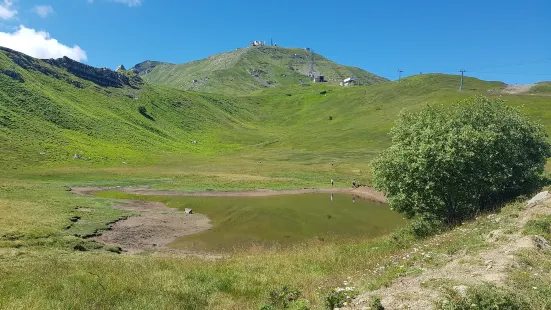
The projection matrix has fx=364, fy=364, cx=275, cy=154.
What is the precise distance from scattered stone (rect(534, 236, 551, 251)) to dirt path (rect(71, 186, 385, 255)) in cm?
2998

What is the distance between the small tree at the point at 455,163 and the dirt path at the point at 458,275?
10351 millimetres

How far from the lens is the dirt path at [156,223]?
3825 cm

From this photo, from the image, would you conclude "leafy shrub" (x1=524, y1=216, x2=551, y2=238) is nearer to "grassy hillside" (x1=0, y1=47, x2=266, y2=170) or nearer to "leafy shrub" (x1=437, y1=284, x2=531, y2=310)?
"leafy shrub" (x1=437, y1=284, x2=531, y2=310)

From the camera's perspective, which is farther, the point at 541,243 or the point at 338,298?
the point at 541,243

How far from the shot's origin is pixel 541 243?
54.8 feet

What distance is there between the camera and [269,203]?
61906 mm

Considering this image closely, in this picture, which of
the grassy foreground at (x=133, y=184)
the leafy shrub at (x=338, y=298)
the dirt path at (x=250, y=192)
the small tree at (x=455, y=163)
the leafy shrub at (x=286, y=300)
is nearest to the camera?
the leafy shrub at (x=338, y=298)

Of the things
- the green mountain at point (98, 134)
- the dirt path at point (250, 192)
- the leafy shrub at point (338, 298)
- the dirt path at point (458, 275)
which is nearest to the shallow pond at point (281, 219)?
the dirt path at point (250, 192)

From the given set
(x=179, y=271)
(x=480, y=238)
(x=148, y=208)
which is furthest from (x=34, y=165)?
(x=480, y=238)

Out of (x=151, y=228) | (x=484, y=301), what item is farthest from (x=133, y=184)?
(x=484, y=301)

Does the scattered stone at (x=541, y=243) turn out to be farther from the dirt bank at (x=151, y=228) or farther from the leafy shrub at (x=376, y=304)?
the dirt bank at (x=151, y=228)

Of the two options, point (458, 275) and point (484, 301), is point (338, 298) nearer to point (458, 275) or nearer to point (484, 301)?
point (484, 301)

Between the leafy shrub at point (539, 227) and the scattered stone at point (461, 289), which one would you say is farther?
the leafy shrub at point (539, 227)

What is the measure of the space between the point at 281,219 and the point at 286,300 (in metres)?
35.4
